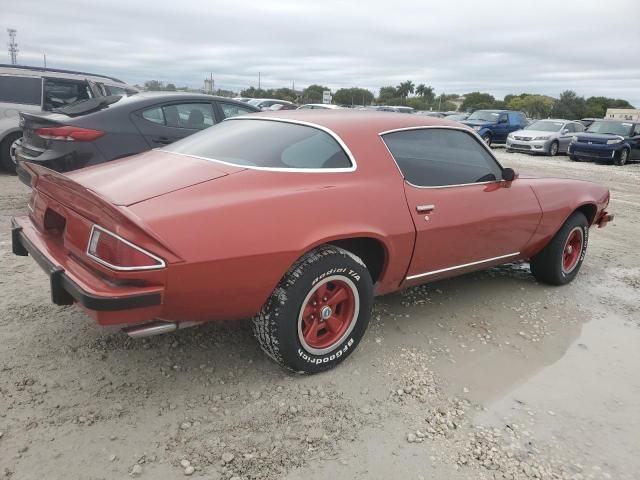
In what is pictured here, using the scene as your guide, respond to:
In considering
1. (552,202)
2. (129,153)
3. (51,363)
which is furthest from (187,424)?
(129,153)

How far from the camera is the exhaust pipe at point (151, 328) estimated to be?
2.36m

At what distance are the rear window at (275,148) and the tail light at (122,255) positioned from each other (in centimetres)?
85

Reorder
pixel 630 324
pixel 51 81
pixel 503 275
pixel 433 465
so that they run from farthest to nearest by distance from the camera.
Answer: pixel 51 81
pixel 503 275
pixel 630 324
pixel 433 465

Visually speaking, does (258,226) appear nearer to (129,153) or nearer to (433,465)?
(433,465)

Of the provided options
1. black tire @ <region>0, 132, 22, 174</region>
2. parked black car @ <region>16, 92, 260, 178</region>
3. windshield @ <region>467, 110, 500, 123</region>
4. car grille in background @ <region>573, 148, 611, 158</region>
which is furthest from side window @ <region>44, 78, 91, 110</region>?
windshield @ <region>467, 110, 500, 123</region>

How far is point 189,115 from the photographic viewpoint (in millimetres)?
6027

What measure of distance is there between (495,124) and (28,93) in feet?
55.1

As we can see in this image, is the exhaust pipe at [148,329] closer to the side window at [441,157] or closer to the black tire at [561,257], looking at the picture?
the side window at [441,157]

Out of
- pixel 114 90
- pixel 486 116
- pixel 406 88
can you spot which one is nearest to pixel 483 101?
pixel 406 88

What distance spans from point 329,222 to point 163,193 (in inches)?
32.9

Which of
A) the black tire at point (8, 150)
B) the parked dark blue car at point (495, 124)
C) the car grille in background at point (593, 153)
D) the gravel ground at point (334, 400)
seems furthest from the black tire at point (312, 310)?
the parked dark blue car at point (495, 124)

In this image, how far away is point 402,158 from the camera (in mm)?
3320

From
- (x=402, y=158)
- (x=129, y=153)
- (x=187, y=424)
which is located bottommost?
(x=187, y=424)

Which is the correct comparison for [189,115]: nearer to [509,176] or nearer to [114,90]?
[509,176]
